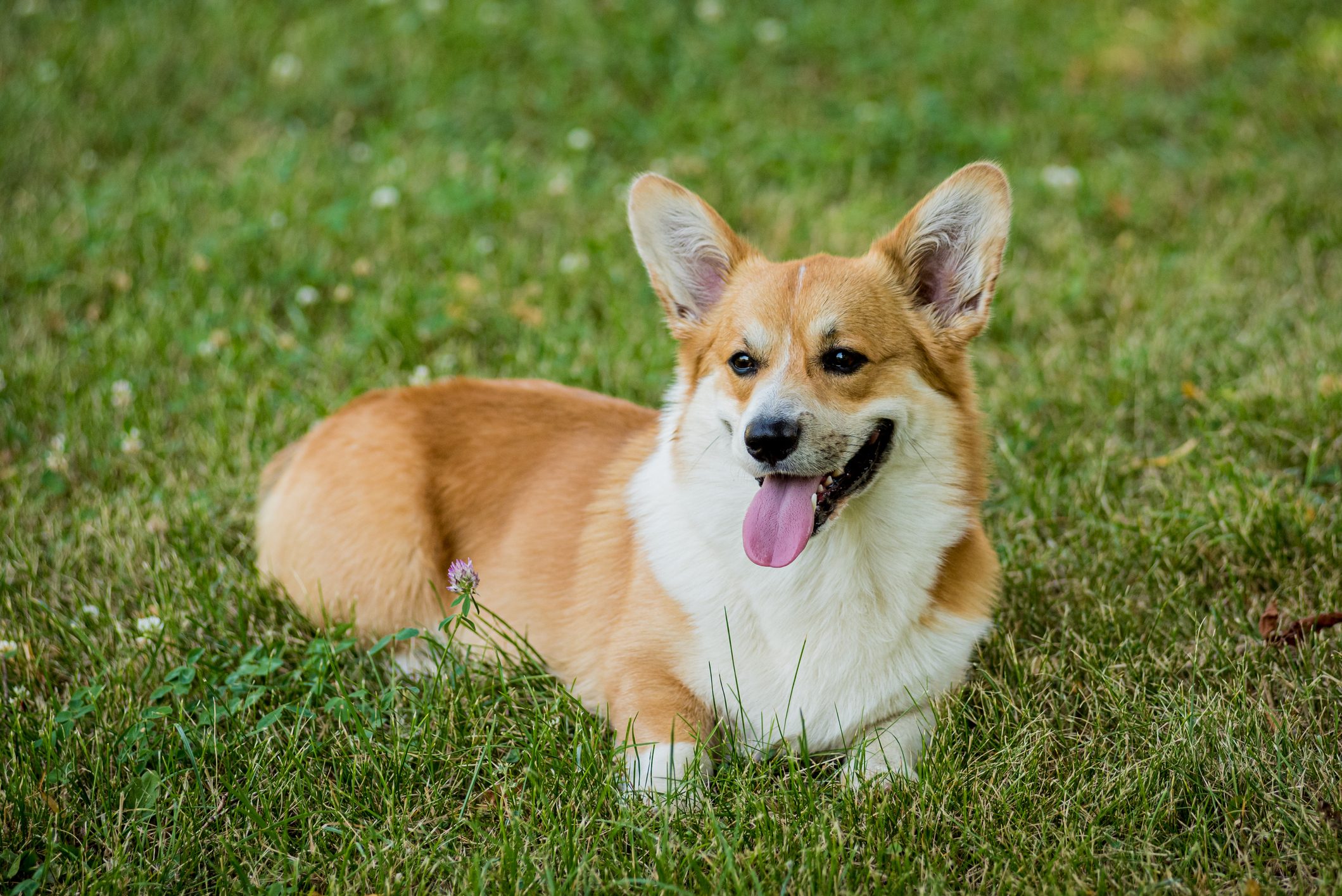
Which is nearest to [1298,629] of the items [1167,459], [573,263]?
[1167,459]

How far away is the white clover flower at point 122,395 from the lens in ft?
12.7

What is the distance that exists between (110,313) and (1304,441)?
433 centimetres

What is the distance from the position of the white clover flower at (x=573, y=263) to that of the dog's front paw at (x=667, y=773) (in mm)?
2575

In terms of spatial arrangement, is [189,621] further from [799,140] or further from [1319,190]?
[1319,190]

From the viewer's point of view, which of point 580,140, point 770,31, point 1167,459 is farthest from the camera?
point 770,31

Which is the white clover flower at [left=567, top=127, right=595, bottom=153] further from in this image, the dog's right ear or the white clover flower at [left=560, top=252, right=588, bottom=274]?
the dog's right ear

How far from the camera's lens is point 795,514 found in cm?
235

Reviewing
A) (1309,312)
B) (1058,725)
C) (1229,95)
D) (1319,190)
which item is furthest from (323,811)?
(1229,95)

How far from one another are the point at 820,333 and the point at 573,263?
91.1 inches

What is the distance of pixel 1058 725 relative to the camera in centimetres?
251

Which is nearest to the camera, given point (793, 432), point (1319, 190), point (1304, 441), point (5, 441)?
point (793, 432)

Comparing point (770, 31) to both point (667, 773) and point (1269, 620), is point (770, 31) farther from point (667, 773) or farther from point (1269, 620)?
point (667, 773)

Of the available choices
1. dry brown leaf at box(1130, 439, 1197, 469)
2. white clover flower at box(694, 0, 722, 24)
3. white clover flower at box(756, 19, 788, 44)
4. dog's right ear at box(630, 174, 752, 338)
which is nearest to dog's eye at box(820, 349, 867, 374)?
dog's right ear at box(630, 174, 752, 338)

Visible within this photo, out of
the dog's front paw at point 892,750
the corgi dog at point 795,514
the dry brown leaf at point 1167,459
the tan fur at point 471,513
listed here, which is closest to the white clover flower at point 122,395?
the tan fur at point 471,513
